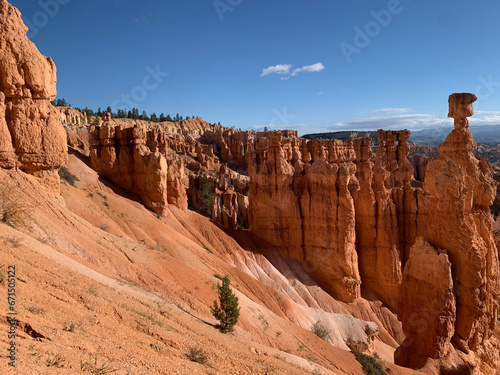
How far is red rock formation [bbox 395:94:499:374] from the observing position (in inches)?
619

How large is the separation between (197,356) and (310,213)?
23.7 meters

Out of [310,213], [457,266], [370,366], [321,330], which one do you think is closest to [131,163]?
[310,213]

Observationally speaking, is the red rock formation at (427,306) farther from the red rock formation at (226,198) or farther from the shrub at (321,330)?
the red rock formation at (226,198)

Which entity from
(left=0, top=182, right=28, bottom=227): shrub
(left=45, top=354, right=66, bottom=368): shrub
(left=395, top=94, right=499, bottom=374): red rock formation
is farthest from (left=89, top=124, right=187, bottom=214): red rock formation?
(left=45, top=354, right=66, bottom=368): shrub

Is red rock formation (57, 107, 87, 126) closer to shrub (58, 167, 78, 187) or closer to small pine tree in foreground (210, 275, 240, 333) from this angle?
shrub (58, 167, 78, 187)

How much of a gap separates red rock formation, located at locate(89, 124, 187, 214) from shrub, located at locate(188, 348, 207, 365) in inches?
871

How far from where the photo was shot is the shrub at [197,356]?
737 centimetres

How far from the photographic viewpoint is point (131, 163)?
98.9 ft

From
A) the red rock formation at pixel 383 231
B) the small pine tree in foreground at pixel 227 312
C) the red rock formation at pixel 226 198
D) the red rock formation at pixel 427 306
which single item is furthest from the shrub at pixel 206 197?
the small pine tree in foreground at pixel 227 312

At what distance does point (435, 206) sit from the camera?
1683 centimetres

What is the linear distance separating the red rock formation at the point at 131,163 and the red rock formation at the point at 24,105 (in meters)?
15.1

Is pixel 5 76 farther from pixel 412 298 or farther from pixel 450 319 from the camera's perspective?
pixel 450 319

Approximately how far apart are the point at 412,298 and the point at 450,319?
1.79m

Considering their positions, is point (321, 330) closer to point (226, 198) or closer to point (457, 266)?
point (457, 266)
